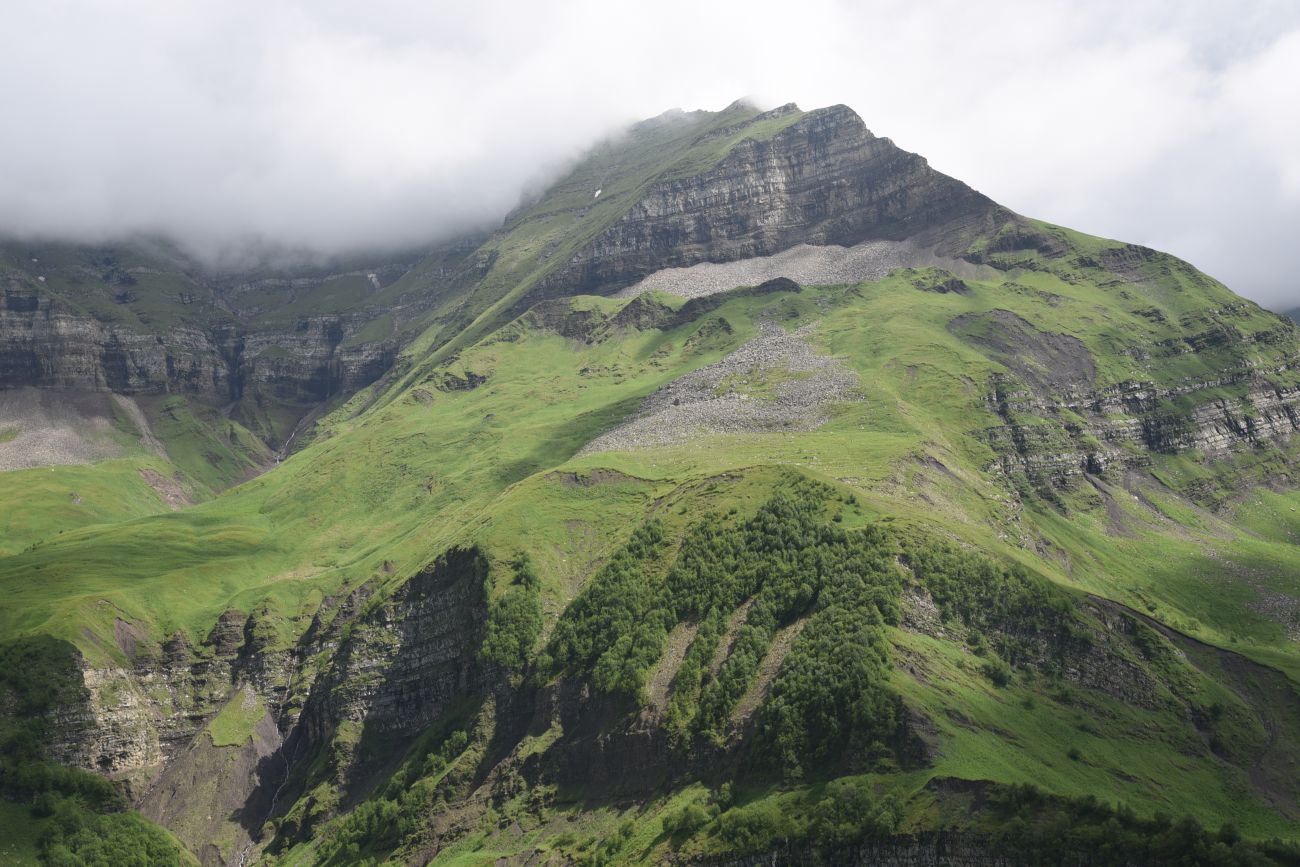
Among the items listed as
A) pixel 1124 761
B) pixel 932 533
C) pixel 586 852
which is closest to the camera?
pixel 1124 761

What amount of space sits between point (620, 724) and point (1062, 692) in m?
75.0

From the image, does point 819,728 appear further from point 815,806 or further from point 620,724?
point 620,724

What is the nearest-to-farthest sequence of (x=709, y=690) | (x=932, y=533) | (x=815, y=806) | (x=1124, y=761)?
(x=815, y=806) < (x=1124, y=761) < (x=709, y=690) < (x=932, y=533)

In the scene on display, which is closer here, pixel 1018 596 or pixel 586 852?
pixel 586 852

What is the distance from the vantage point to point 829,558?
630ft

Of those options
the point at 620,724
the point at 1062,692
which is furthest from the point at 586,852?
the point at 1062,692

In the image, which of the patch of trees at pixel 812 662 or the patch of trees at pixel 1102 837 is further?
the patch of trees at pixel 812 662

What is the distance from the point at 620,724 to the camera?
191125 mm

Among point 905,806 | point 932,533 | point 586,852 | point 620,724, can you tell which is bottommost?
point 586,852

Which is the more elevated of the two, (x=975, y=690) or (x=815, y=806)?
(x=975, y=690)

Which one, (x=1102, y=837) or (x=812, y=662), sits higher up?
(x=812, y=662)

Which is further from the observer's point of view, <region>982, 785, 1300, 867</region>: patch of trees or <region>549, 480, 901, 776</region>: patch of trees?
<region>549, 480, 901, 776</region>: patch of trees

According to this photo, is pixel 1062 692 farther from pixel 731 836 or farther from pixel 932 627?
pixel 731 836

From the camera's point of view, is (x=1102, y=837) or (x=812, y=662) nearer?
(x=1102, y=837)
